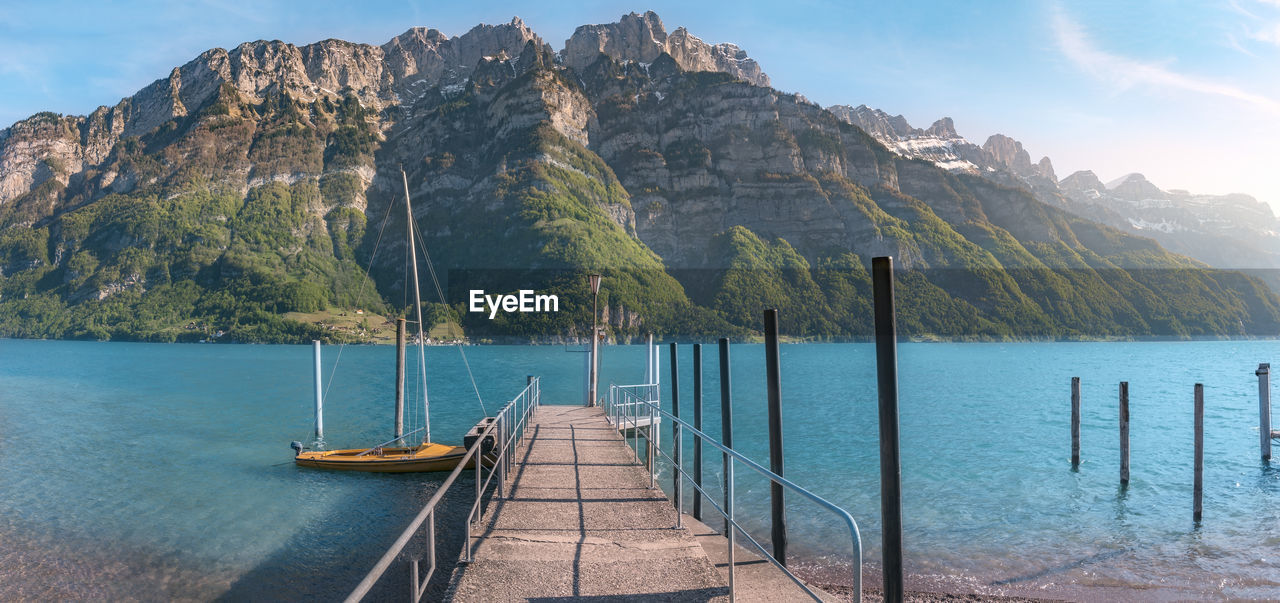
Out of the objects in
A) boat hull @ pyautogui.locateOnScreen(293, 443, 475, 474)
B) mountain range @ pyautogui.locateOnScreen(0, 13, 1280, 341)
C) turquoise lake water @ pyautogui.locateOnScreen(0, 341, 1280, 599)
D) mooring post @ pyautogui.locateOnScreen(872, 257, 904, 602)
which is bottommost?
turquoise lake water @ pyautogui.locateOnScreen(0, 341, 1280, 599)

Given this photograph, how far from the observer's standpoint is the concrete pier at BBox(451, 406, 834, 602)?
6.49 meters

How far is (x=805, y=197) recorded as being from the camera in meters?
192

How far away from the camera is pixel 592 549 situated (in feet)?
25.0

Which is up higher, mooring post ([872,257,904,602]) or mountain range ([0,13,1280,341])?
mountain range ([0,13,1280,341])

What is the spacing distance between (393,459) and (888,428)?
16.4 m

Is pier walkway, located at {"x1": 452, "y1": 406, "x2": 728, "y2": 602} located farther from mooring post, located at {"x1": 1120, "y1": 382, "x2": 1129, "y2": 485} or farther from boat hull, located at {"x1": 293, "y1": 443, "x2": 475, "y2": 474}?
mooring post, located at {"x1": 1120, "y1": 382, "x2": 1129, "y2": 485}

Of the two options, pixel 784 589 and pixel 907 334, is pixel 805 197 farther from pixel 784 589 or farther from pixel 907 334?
pixel 784 589

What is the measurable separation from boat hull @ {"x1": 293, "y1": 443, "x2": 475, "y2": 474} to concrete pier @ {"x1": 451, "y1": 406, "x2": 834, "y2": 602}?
873 centimetres

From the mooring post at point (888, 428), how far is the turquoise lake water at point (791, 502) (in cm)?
531

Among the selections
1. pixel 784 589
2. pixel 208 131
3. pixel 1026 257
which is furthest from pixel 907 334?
pixel 208 131

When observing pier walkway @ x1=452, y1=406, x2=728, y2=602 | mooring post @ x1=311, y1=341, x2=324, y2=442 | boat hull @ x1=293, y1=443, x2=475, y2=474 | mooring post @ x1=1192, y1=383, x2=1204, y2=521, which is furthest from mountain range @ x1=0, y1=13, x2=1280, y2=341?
pier walkway @ x1=452, y1=406, x2=728, y2=602

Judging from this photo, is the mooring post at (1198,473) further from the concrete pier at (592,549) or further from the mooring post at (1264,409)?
the concrete pier at (592,549)

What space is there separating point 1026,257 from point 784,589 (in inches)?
7900

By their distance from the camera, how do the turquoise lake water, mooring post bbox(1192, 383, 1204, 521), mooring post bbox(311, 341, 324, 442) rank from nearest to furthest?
1. the turquoise lake water
2. mooring post bbox(1192, 383, 1204, 521)
3. mooring post bbox(311, 341, 324, 442)
